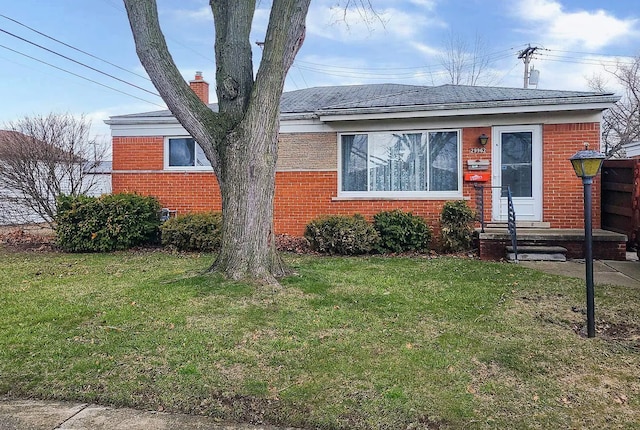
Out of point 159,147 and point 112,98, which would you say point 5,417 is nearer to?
point 159,147

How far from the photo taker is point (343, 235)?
863cm

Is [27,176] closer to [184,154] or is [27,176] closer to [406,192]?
[184,154]

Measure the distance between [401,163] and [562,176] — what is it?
134 inches

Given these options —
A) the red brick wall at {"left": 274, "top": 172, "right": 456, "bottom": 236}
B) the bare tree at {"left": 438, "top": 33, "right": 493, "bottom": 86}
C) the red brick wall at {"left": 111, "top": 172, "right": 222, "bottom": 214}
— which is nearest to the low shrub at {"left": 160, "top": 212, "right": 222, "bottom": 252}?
the red brick wall at {"left": 111, "top": 172, "right": 222, "bottom": 214}

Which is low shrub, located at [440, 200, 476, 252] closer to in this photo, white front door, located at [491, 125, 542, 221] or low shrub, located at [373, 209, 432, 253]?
low shrub, located at [373, 209, 432, 253]

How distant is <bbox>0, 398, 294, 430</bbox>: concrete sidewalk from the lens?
262cm

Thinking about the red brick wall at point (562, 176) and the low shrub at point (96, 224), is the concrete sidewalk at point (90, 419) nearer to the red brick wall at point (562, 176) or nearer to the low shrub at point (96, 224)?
the low shrub at point (96, 224)

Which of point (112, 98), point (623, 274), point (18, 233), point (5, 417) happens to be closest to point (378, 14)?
point (623, 274)

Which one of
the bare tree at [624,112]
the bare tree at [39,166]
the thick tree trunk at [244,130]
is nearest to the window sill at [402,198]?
the thick tree trunk at [244,130]

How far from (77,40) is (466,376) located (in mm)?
20588

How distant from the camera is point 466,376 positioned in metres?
3.27

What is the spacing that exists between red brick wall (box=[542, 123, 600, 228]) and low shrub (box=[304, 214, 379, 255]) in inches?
154

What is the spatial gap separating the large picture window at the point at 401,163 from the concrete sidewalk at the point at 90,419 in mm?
8075

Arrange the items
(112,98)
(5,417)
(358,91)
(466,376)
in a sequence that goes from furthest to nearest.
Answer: (112,98) → (358,91) → (466,376) → (5,417)
